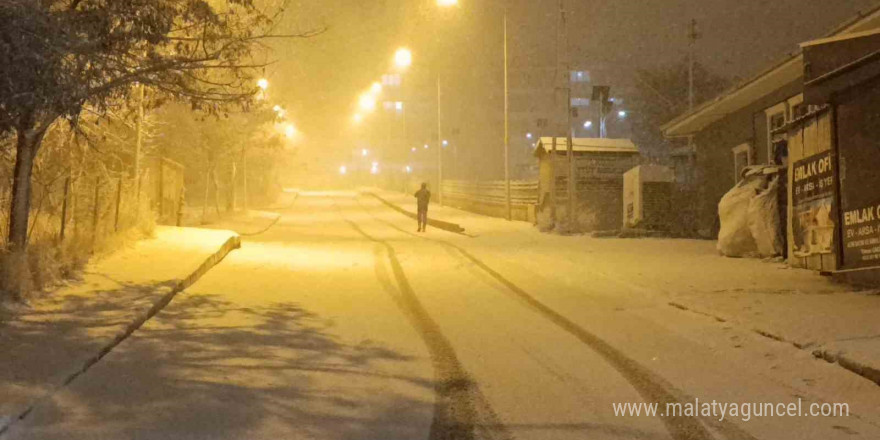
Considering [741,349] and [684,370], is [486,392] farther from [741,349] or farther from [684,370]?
[741,349]

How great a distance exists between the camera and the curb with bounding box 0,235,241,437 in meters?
5.90

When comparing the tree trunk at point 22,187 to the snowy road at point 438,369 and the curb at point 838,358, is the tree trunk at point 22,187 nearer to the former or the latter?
the snowy road at point 438,369

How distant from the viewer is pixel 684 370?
773 cm

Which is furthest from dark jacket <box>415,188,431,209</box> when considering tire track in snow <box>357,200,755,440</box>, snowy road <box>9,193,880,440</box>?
tire track in snow <box>357,200,755,440</box>

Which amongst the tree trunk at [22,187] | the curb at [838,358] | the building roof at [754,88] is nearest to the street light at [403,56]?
the building roof at [754,88]

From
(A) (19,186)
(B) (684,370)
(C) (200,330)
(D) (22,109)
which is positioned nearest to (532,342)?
(B) (684,370)

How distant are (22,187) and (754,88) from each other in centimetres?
1643

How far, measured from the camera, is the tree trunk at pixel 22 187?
35.2ft

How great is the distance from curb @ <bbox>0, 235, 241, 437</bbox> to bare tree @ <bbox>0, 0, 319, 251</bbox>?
6.23 ft

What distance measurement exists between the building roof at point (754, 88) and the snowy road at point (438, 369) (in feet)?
Result: 17.7

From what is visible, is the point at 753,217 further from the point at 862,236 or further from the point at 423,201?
the point at 423,201

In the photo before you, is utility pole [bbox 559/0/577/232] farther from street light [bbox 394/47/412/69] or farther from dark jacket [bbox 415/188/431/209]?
street light [bbox 394/47/412/69]

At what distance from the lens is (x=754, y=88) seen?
2048 centimetres

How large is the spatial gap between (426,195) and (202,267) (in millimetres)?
14551
